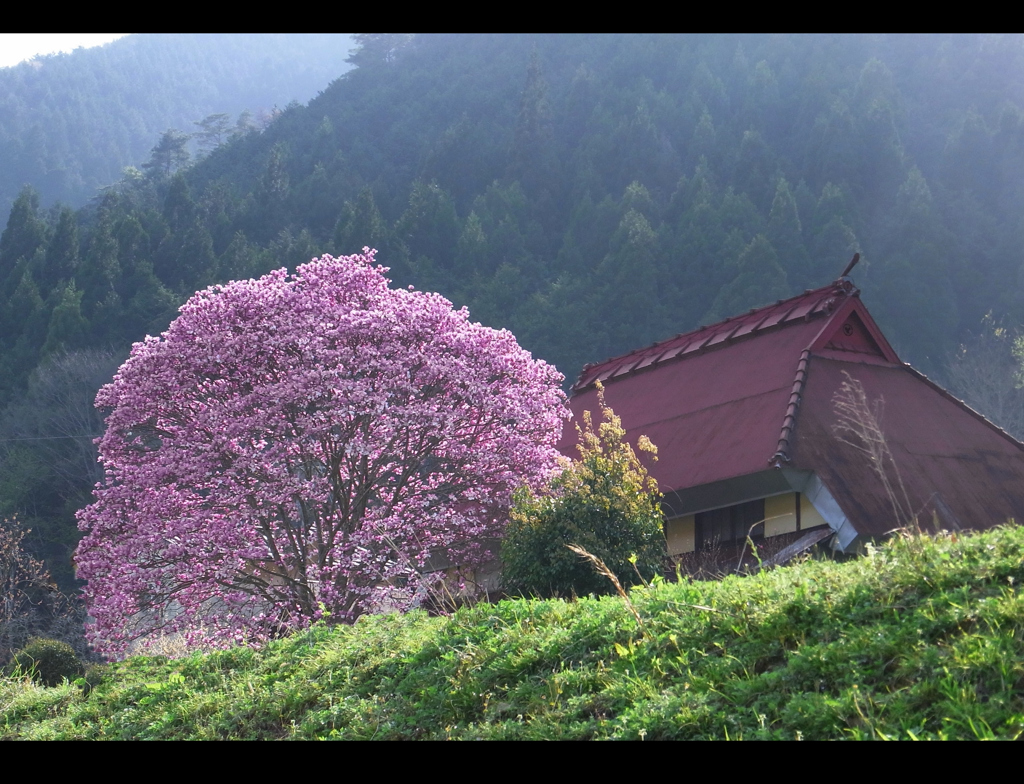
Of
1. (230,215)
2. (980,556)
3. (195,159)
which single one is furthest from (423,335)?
(195,159)

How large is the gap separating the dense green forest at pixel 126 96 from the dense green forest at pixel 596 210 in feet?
57.1

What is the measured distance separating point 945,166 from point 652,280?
23.4 metres

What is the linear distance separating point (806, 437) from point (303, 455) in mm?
A: 8112

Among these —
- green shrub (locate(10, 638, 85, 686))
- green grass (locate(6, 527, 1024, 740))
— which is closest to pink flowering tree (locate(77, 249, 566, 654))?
green shrub (locate(10, 638, 85, 686))

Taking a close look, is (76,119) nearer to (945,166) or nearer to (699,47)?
(699,47)

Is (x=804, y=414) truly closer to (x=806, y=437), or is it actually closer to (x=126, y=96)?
(x=806, y=437)

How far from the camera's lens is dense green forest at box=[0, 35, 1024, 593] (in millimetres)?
54188

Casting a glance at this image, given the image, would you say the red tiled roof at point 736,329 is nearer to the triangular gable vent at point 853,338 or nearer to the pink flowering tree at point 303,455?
the triangular gable vent at point 853,338

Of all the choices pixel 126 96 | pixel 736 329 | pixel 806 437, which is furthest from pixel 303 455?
pixel 126 96

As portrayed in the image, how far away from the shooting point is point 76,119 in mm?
113188

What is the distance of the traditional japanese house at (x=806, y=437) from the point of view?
646 inches

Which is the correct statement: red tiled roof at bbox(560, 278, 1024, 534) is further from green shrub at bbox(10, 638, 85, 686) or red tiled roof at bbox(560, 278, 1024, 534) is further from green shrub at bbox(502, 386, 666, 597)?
green shrub at bbox(10, 638, 85, 686)

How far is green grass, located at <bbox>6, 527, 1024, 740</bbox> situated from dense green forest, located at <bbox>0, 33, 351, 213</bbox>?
89.9m

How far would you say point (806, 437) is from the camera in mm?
16891
